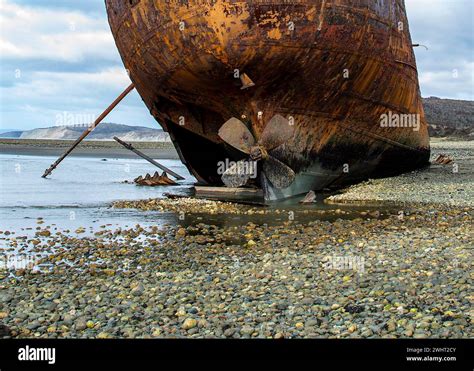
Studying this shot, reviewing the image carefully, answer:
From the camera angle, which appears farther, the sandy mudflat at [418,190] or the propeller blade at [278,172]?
the sandy mudflat at [418,190]

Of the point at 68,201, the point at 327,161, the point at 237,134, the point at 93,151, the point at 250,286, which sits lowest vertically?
the point at 250,286

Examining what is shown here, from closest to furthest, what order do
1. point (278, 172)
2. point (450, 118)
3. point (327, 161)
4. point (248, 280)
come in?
1. point (248, 280)
2. point (278, 172)
3. point (327, 161)
4. point (450, 118)

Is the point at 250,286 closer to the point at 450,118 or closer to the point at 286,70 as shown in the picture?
the point at 286,70

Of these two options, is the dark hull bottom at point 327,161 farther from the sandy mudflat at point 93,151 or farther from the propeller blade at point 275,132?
the sandy mudflat at point 93,151

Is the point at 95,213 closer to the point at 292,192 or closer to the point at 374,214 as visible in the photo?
the point at 292,192

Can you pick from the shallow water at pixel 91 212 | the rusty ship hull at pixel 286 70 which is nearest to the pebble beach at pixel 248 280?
the shallow water at pixel 91 212

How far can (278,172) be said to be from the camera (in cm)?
938

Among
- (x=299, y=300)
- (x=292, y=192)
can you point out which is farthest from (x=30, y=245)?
(x=292, y=192)

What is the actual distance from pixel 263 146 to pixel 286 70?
1.28 m

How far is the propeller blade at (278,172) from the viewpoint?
9.29 m

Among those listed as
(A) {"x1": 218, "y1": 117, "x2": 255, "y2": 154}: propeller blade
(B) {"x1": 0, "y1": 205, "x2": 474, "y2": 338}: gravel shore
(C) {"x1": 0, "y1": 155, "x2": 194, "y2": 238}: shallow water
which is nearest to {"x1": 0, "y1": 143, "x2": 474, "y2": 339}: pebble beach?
(B) {"x1": 0, "y1": 205, "x2": 474, "y2": 338}: gravel shore

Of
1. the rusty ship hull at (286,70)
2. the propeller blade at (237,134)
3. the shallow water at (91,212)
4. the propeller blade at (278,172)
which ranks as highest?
the rusty ship hull at (286,70)

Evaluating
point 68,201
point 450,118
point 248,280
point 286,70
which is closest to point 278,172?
point 286,70

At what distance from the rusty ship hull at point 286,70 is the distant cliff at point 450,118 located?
2507cm
